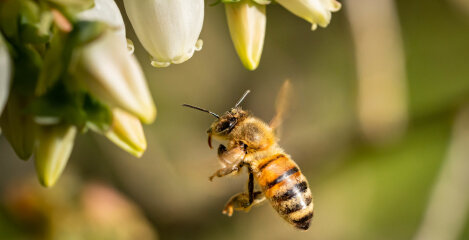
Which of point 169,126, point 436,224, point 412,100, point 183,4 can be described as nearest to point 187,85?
point 169,126

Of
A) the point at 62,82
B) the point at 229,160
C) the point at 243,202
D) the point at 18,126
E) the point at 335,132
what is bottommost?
the point at 335,132

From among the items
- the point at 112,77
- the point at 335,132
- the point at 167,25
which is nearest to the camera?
the point at 112,77

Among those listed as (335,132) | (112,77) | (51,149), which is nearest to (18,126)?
(51,149)

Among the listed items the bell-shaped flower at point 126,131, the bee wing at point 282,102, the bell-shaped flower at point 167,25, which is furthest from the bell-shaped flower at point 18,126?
the bee wing at point 282,102

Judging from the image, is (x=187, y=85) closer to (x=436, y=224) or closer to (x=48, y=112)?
(x=436, y=224)

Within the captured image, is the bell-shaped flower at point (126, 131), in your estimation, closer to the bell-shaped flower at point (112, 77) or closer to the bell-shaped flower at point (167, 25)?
the bell-shaped flower at point (112, 77)

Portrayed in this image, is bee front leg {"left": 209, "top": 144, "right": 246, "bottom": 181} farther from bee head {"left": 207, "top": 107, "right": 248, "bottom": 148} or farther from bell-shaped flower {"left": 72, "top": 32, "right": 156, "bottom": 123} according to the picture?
bell-shaped flower {"left": 72, "top": 32, "right": 156, "bottom": 123}

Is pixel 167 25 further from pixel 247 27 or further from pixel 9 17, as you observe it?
pixel 9 17
